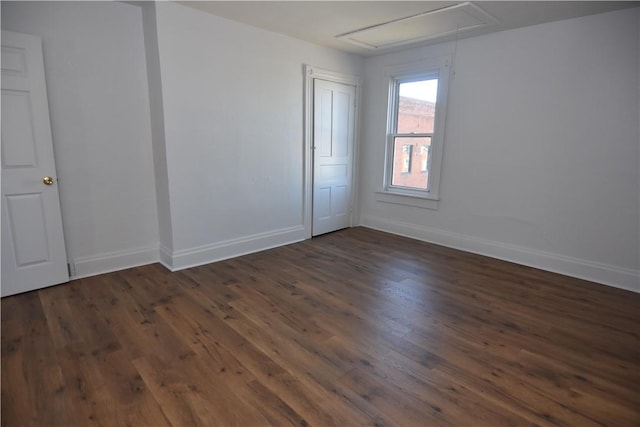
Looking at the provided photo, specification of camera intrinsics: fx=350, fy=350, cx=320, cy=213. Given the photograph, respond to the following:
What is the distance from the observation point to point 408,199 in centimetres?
495

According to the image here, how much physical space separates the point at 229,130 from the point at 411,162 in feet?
8.37

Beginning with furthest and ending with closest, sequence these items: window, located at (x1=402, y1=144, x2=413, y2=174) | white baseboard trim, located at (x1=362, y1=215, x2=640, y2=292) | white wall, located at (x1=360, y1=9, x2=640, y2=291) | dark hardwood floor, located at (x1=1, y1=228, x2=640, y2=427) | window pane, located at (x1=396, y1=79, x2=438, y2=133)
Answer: window, located at (x1=402, y1=144, x2=413, y2=174) → window pane, located at (x1=396, y1=79, x2=438, y2=133) → white baseboard trim, located at (x1=362, y1=215, x2=640, y2=292) → white wall, located at (x1=360, y1=9, x2=640, y2=291) → dark hardwood floor, located at (x1=1, y1=228, x2=640, y2=427)

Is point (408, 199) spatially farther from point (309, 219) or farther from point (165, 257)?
point (165, 257)

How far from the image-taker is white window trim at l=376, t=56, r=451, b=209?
438 centimetres

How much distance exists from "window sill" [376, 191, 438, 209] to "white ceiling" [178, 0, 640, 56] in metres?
1.98

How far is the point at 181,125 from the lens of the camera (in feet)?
11.4

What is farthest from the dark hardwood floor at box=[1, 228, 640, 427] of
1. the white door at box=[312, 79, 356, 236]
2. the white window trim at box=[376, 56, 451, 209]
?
the white door at box=[312, 79, 356, 236]

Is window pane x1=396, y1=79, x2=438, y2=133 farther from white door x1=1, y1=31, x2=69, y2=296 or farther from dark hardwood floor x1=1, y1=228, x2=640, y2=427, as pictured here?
white door x1=1, y1=31, x2=69, y2=296

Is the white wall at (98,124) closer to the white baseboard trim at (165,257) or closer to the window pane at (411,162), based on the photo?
the white baseboard trim at (165,257)

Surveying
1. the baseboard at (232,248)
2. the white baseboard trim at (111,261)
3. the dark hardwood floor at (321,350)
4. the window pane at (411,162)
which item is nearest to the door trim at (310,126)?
the baseboard at (232,248)

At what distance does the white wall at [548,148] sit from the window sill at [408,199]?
→ 0.38 feet

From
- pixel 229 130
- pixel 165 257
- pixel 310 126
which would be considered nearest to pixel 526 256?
pixel 310 126

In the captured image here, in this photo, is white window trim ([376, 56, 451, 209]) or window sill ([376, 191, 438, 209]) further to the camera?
window sill ([376, 191, 438, 209])

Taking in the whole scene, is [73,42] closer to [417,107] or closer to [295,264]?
[295,264]
